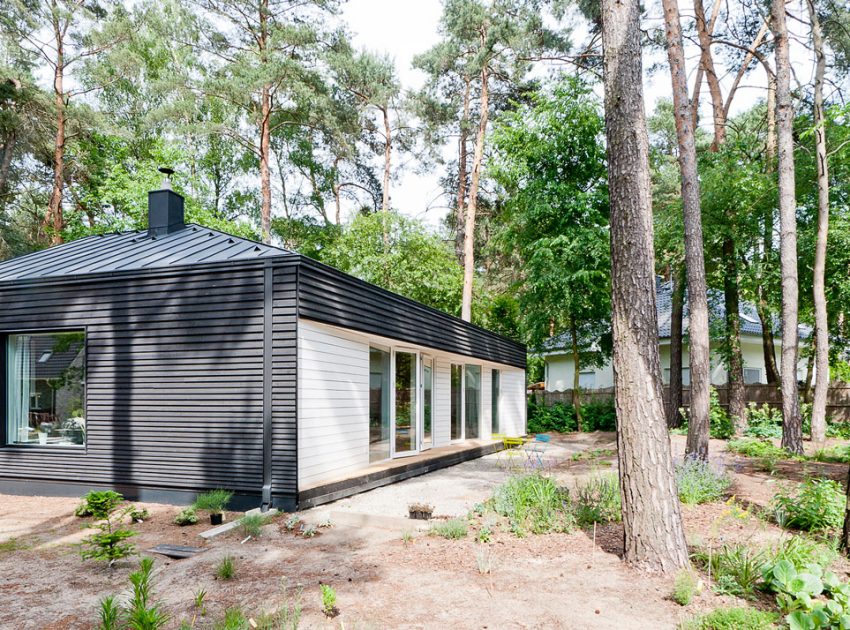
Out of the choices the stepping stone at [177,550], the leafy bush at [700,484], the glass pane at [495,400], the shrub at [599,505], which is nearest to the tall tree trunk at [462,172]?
the glass pane at [495,400]

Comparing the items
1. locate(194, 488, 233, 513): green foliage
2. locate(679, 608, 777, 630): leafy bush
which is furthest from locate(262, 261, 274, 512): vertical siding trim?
locate(679, 608, 777, 630): leafy bush

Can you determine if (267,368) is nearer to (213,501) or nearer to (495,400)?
(213,501)

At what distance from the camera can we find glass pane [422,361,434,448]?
10.4 meters

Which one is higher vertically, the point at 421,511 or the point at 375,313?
the point at 375,313

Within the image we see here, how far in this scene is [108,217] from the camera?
18391 mm

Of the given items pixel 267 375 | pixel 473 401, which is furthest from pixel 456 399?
pixel 267 375

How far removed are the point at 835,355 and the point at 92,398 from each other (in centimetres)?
1757

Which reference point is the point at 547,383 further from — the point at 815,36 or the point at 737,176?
the point at 815,36

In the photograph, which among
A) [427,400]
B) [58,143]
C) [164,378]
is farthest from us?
[58,143]

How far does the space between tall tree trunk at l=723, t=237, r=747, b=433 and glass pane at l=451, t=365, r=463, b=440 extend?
6.63 meters

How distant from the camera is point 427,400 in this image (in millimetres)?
10633

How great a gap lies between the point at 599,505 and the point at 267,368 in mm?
3673

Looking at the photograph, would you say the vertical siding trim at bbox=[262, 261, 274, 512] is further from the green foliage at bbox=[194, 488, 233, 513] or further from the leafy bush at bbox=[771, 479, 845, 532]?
the leafy bush at bbox=[771, 479, 845, 532]

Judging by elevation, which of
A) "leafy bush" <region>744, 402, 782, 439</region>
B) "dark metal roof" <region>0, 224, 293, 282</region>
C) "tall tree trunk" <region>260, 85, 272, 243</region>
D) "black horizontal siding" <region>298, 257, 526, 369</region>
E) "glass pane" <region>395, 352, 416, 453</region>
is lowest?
"leafy bush" <region>744, 402, 782, 439</region>
